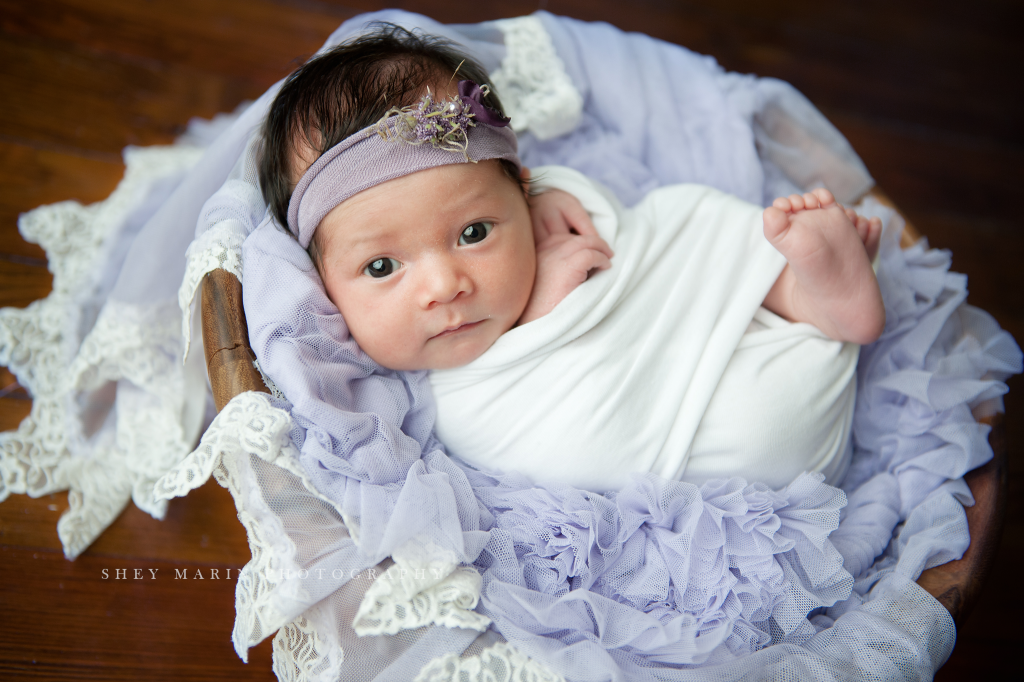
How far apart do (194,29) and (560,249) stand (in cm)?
130

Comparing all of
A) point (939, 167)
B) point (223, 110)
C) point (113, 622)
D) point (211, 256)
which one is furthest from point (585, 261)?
point (939, 167)

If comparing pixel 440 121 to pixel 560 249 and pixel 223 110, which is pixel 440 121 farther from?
pixel 223 110

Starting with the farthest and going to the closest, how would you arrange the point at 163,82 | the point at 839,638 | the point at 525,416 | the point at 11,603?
1. the point at 163,82
2. the point at 11,603
3. the point at 525,416
4. the point at 839,638

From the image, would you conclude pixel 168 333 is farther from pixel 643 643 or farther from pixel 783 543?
pixel 783 543

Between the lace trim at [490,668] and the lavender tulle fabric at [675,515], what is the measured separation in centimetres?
2

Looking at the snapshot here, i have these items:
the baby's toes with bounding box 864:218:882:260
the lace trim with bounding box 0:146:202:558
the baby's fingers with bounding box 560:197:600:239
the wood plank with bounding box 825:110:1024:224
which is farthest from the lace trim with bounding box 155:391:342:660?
the wood plank with bounding box 825:110:1024:224

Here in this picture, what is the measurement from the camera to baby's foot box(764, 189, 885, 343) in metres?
1.04

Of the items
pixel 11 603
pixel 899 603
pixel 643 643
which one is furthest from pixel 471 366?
pixel 11 603

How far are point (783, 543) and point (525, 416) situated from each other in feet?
1.37

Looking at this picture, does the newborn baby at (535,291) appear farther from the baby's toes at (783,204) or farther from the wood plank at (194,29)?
the wood plank at (194,29)

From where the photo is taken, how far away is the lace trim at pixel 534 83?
1400 millimetres

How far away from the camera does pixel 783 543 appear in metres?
1.01

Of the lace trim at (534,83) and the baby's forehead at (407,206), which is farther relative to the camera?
the lace trim at (534,83)

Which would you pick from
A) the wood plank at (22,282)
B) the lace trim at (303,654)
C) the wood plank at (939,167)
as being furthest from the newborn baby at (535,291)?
the wood plank at (939,167)
